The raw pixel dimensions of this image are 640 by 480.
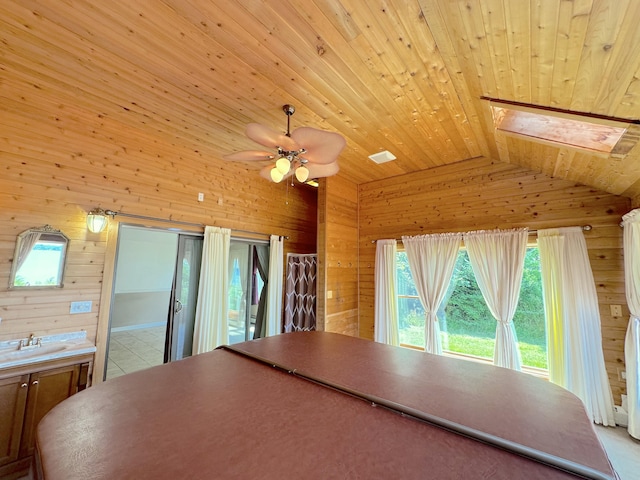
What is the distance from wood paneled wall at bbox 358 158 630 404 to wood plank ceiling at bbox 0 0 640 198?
0.96ft

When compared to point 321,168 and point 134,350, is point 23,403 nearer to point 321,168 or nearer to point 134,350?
point 134,350

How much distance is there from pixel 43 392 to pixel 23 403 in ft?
0.37

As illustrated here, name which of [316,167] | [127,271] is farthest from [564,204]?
[127,271]

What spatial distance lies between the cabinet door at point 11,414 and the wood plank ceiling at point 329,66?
2.12 m

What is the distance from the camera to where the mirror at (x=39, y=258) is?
2.35 m

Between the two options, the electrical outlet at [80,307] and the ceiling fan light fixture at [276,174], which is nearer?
the ceiling fan light fixture at [276,174]

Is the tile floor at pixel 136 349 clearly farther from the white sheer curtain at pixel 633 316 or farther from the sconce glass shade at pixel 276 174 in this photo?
the white sheer curtain at pixel 633 316

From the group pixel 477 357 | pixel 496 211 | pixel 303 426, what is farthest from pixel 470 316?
pixel 303 426

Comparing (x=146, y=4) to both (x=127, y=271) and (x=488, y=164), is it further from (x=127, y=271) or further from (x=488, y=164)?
(x=127, y=271)

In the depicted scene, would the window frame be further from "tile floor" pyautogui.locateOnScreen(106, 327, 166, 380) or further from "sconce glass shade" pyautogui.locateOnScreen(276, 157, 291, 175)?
"tile floor" pyautogui.locateOnScreen(106, 327, 166, 380)

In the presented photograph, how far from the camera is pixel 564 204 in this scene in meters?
3.15

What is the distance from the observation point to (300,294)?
4527mm

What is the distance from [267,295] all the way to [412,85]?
3.46m

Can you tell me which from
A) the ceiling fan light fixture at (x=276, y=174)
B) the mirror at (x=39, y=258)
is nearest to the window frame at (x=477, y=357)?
the ceiling fan light fixture at (x=276, y=174)
